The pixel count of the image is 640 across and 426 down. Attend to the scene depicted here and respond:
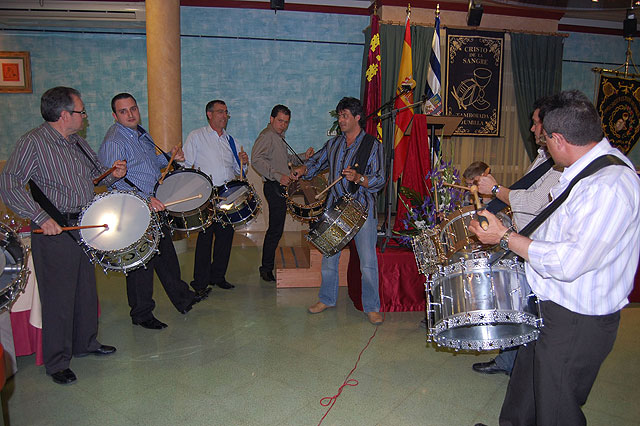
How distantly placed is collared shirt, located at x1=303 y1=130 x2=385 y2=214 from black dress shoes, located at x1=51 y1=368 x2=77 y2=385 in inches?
88.5

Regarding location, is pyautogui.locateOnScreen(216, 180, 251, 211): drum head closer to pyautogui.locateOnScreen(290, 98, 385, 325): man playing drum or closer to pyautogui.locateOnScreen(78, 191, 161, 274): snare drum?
pyautogui.locateOnScreen(290, 98, 385, 325): man playing drum

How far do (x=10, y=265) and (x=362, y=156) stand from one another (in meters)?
2.52

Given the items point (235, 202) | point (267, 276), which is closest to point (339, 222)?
point (235, 202)

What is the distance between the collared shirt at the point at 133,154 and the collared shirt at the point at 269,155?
1384 millimetres

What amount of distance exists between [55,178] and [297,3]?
590 centimetres

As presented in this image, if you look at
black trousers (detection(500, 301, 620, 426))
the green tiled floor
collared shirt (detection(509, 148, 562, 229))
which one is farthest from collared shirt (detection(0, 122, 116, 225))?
black trousers (detection(500, 301, 620, 426))

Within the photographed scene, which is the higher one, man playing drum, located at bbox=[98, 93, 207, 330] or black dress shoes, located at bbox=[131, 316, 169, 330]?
man playing drum, located at bbox=[98, 93, 207, 330]

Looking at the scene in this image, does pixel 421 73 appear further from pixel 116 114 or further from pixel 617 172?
pixel 617 172

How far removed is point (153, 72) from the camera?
20.6 ft

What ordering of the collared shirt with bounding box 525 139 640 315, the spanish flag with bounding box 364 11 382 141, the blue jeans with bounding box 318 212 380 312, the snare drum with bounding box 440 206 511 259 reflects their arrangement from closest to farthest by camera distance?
the collared shirt with bounding box 525 139 640 315
the snare drum with bounding box 440 206 511 259
the blue jeans with bounding box 318 212 380 312
the spanish flag with bounding box 364 11 382 141

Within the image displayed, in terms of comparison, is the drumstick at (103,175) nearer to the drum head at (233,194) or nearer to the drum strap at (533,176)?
the drum head at (233,194)

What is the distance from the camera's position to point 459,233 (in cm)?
242

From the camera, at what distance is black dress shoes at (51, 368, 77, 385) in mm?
3049

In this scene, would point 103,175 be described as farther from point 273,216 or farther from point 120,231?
point 273,216
